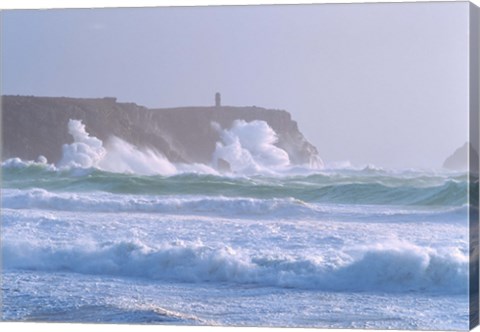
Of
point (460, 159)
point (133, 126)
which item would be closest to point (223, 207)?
point (133, 126)

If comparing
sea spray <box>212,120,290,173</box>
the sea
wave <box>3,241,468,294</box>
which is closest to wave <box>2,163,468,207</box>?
the sea

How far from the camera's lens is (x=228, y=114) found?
13.1 meters

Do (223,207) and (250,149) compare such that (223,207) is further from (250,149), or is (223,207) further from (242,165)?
(250,149)

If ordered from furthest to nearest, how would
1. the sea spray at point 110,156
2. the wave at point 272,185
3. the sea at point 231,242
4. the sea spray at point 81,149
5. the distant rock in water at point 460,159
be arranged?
the sea spray at point 81,149
the sea spray at point 110,156
the wave at point 272,185
the sea at point 231,242
the distant rock in water at point 460,159

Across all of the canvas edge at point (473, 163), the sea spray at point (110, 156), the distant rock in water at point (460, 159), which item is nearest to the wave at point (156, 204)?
the sea spray at point (110, 156)

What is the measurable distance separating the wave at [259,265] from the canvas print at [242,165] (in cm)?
1

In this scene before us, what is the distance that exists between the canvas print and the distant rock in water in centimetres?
2

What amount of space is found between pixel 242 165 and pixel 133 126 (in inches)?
40.2

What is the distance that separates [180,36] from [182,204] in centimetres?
143

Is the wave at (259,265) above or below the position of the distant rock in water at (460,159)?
below

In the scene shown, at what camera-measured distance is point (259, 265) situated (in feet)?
→ 41.8

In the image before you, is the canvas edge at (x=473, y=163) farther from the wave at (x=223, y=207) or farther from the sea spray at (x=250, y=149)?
the sea spray at (x=250, y=149)

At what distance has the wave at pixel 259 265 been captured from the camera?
12438 millimetres

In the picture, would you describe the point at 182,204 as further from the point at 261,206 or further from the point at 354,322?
the point at 354,322
